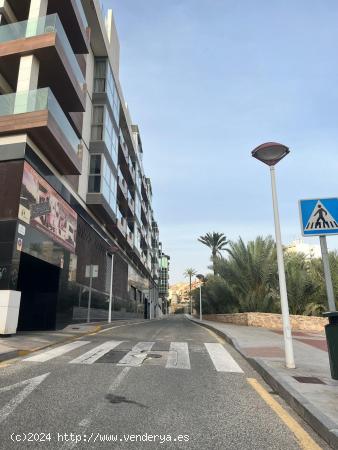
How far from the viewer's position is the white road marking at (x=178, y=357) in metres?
7.80

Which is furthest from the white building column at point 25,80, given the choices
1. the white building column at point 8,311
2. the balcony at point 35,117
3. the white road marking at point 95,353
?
the white road marking at point 95,353

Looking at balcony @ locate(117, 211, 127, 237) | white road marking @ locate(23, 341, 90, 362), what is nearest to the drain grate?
white road marking @ locate(23, 341, 90, 362)

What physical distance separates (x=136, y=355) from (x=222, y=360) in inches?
79.4

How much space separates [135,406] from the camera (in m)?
4.92

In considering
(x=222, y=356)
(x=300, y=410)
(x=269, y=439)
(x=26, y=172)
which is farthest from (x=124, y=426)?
(x=26, y=172)

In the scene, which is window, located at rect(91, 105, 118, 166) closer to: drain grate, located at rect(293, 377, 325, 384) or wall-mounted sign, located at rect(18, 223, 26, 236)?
wall-mounted sign, located at rect(18, 223, 26, 236)

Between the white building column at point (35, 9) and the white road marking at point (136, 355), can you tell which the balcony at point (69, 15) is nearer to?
the white building column at point (35, 9)

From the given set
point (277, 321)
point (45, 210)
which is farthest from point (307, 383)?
point (277, 321)

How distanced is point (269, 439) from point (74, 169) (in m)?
17.5

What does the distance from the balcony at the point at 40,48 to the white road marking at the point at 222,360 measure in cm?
1398

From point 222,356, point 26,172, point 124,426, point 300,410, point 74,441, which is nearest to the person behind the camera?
point 74,441

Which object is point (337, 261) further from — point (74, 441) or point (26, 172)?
point (74, 441)

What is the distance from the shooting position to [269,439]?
3.94 meters

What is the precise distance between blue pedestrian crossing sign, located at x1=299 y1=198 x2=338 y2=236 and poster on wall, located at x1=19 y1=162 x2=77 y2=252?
10545 millimetres
